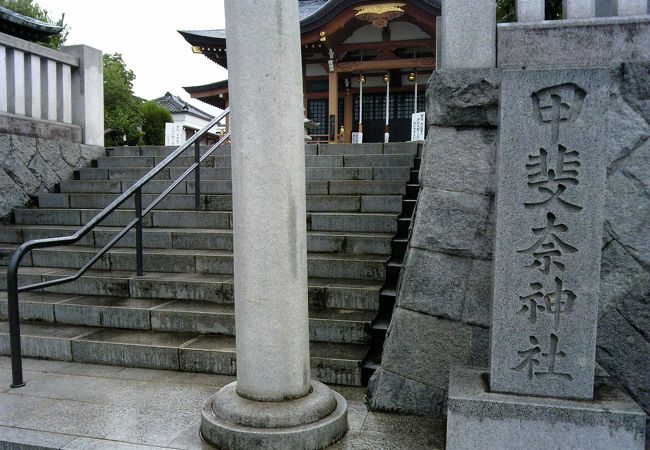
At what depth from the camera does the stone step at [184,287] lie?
4.39m

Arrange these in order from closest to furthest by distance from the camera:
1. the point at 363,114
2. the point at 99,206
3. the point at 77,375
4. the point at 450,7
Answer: the point at 450,7, the point at 77,375, the point at 99,206, the point at 363,114

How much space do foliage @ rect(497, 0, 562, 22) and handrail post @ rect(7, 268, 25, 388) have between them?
20.6ft

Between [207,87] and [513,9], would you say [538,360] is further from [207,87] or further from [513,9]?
[207,87]

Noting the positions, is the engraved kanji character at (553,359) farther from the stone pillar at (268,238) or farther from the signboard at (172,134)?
the signboard at (172,134)

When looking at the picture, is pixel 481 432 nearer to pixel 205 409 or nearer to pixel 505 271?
pixel 505 271

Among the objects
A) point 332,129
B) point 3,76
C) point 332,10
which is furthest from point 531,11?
point 332,129

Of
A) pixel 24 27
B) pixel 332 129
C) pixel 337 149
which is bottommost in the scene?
pixel 337 149

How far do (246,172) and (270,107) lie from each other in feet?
1.23

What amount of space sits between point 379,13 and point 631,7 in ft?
36.8

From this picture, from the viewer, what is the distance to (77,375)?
3998mm

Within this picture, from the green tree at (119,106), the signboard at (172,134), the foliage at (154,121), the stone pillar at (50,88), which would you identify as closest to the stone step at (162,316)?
the stone pillar at (50,88)

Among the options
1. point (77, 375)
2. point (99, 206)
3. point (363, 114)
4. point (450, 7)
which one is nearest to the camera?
point (450, 7)

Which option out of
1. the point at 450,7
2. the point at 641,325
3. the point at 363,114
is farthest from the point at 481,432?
the point at 363,114

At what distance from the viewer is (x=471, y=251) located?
3.24m
